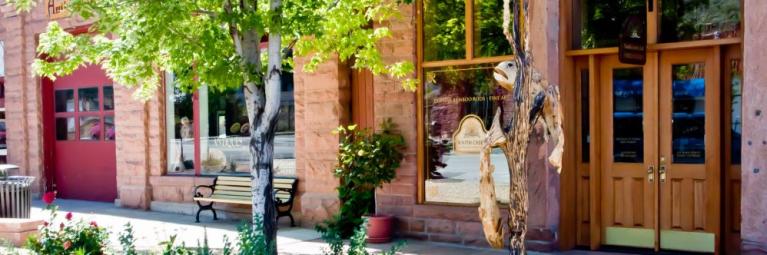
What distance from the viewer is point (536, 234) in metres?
7.88

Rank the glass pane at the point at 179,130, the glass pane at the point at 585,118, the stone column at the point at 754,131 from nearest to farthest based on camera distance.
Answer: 1. the stone column at the point at 754,131
2. the glass pane at the point at 585,118
3. the glass pane at the point at 179,130

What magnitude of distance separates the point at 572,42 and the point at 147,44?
458cm

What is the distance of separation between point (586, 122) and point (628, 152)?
56 centimetres

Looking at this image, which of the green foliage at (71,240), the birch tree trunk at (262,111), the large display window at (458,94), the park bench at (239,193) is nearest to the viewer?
the green foliage at (71,240)

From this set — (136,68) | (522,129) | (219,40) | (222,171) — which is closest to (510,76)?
(522,129)

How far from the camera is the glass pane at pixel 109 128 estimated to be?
14.3 meters

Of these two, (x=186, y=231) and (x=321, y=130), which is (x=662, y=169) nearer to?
(x=321, y=130)

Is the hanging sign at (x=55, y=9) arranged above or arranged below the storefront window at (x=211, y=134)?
above

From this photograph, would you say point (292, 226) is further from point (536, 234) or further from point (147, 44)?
point (147, 44)

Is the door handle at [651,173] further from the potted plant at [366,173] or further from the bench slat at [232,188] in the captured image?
the bench slat at [232,188]

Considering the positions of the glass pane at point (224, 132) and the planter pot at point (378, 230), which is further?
the glass pane at point (224, 132)

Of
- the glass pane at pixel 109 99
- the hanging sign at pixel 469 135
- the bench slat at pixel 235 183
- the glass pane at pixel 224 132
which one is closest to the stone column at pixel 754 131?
the hanging sign at pixel 469 135

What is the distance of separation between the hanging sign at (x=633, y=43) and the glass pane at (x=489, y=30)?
135 cm

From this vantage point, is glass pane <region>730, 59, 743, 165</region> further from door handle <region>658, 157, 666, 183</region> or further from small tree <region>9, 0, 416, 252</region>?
small tree <region>9, 0, 416, 252</region>
